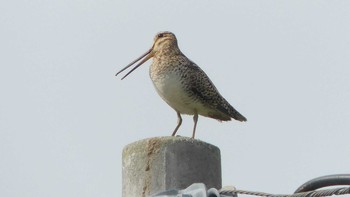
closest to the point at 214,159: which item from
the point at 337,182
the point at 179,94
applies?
the point at 337,182

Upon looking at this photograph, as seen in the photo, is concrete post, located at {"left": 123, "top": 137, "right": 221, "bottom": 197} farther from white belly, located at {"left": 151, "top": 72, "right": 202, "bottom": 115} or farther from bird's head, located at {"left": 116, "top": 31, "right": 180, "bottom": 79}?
bird's head, located at {"left": 116, "top": 31, "right": 180, "bottom": 79}

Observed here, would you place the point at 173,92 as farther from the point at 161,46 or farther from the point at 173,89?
the point at 161,46

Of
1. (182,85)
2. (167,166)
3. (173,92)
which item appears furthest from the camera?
(182,85)

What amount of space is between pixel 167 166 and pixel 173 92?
561 cm

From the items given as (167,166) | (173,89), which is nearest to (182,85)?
(173,89)

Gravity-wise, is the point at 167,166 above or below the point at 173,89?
below

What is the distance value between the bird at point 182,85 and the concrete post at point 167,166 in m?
5.26

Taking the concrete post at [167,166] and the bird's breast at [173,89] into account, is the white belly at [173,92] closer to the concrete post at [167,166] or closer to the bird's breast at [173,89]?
the bird's breast at [173,89]

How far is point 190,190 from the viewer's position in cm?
445

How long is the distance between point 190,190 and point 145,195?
1.73 feet

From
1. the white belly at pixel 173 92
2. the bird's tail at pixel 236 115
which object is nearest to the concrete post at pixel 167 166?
the white belly at pixel 173 92

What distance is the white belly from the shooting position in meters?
10.6

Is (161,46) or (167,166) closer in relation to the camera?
(167,166)

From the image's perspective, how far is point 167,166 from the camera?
5.05 metres
